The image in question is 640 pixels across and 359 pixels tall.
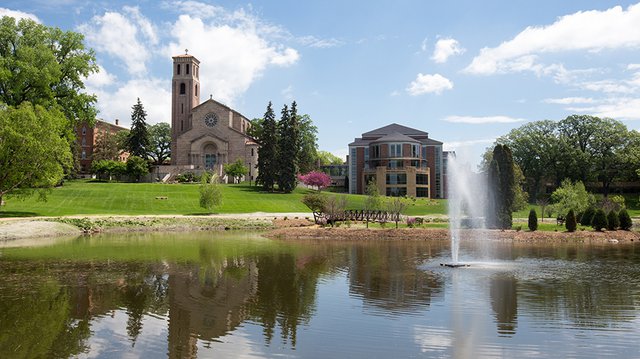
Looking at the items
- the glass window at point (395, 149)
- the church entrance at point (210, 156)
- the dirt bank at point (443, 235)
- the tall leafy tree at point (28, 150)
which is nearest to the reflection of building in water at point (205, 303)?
the dirt bank at point (443, 235)

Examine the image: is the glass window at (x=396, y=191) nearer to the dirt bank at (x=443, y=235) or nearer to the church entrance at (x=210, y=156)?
the church entrance at (x=210, y=156)

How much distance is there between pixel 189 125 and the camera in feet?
329

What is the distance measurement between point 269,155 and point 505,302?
62701 millimetres

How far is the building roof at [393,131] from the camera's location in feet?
294

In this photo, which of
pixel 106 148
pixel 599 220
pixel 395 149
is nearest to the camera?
pixel 599 220

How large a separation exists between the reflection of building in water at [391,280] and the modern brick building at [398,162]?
170 ft

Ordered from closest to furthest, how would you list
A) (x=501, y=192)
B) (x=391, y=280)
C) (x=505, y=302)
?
1. (x=505, y=302)
2. (x=391, y=280)
3. (x=501, y=192)

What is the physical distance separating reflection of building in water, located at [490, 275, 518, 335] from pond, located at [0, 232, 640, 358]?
0.04 meters

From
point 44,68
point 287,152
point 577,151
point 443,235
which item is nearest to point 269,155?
point 287,152

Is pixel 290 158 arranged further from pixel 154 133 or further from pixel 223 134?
pixel 154 133

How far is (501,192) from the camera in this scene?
36875 millimetres

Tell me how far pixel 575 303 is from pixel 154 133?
383 feet

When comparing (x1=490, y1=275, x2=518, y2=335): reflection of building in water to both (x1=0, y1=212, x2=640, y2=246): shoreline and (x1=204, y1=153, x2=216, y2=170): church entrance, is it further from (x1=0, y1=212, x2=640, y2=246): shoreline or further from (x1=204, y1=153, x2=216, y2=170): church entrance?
(x1=204, y1=153, x2=216, y2=170): church entrance

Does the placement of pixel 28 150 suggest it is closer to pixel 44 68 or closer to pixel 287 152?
pixel 44 68
